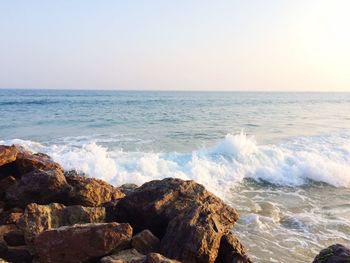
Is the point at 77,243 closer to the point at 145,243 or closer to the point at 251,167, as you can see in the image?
the point at 145,243

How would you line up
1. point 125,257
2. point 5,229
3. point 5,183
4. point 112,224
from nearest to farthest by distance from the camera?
point 125,257
point 112,224
point 5,229
point 5,183

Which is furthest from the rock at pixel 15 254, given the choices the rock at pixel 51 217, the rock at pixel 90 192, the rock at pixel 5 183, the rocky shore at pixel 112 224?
the rock at pixel 5 183

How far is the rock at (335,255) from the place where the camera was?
461 centimetres

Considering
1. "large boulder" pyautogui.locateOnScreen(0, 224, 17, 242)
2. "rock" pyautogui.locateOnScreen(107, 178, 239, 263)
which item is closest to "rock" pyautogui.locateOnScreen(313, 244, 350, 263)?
"rock" pyautogui.locateOnScreen(107, 178, 239, 263)

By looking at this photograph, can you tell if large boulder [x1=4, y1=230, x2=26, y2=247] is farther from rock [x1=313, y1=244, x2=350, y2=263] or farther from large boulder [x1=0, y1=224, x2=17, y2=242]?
rock [x1=313, y1=244, x2=350, y2=263]

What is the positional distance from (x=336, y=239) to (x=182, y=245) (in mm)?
4067

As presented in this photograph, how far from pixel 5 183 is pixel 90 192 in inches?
Result: 67.6

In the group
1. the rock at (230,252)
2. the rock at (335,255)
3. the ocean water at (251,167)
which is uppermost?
the rock at (335,255)

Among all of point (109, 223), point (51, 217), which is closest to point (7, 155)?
point (51, 217)

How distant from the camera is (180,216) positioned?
18.1 feet

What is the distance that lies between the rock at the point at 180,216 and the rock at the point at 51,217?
1.42 feet

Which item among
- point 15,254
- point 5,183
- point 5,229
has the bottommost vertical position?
point 15,254

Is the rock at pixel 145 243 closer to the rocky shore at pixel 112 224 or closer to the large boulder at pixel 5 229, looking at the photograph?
the rocky shore at pixel 112 224

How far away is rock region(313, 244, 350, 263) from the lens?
461 cm
